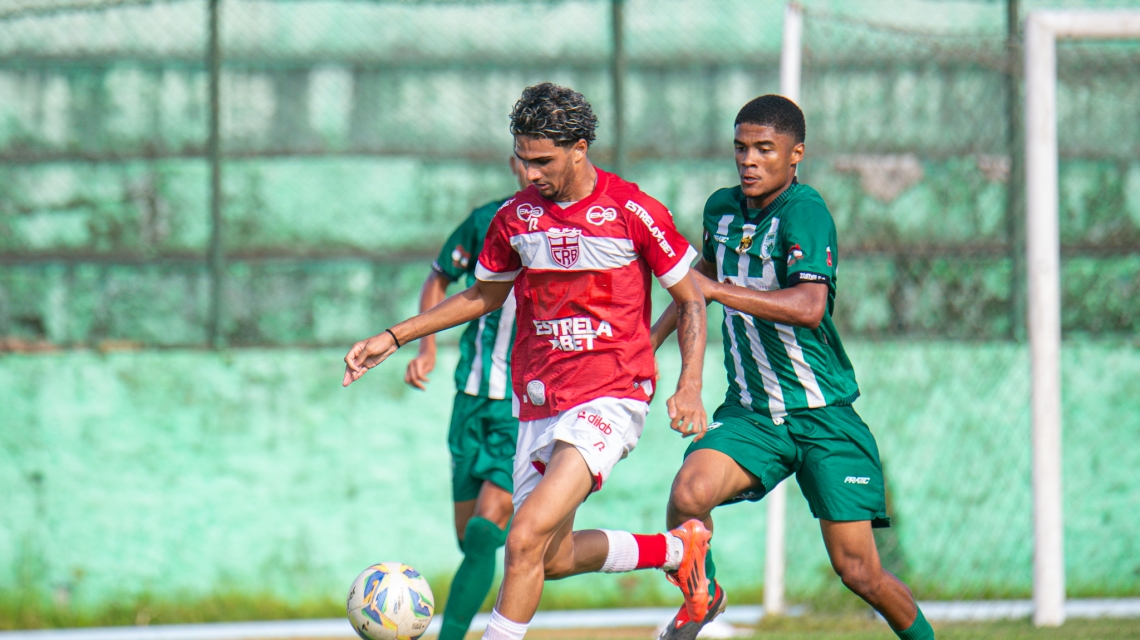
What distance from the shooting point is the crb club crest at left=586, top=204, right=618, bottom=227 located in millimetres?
4145

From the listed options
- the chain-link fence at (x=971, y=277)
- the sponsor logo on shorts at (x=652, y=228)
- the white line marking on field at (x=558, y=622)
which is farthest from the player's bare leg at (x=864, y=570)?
the chain-link fence at (x=971, y=277)

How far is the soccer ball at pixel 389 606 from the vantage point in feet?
14.9

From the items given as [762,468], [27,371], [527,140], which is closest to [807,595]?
[762,468]

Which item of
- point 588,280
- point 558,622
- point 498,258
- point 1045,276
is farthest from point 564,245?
point 558,622

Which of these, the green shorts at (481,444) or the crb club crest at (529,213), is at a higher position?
the crb club crest at (529,213)

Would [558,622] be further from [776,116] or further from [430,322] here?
[776,116]

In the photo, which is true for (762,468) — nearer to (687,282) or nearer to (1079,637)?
(687,282)

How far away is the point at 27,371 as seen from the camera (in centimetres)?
753

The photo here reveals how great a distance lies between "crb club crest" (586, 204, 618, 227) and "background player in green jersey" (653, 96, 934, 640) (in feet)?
1.82

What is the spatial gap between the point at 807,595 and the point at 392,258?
3459 mm

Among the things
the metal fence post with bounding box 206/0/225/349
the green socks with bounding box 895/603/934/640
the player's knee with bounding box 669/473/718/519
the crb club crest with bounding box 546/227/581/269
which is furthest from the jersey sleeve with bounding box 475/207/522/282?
the metal fence post with bounding box 206/0/225/349

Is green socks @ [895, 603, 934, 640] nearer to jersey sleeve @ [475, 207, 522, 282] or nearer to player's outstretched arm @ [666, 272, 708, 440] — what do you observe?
player's outstretched arm @ [666, 272, 708, 440]

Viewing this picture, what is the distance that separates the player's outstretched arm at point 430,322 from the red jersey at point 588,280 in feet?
0.57

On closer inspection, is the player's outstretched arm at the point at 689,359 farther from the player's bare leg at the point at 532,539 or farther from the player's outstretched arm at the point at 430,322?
the player's outstretched arm at the point at 430,322
